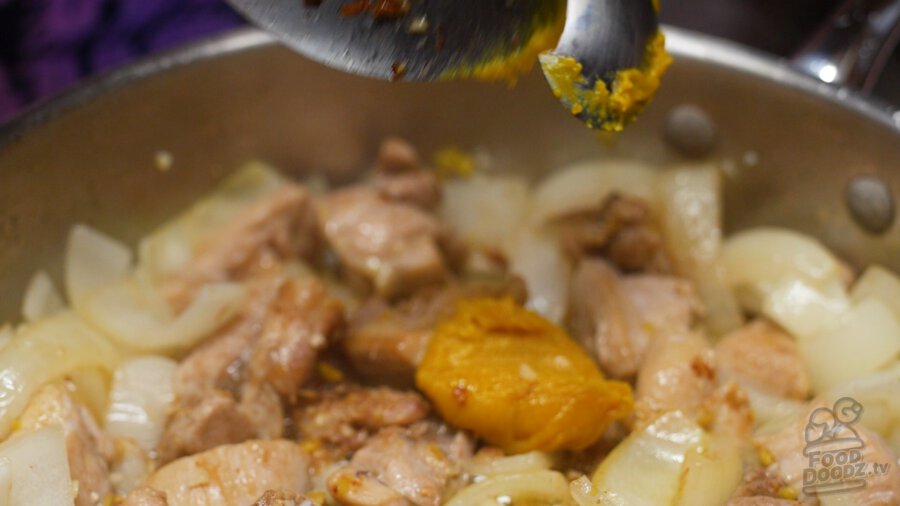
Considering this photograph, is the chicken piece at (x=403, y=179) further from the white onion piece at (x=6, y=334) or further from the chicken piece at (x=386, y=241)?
the white onion piece at (x=6, y=334)

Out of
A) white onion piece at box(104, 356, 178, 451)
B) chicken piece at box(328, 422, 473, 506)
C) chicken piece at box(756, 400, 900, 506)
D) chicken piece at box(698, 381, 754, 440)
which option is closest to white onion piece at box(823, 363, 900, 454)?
chicken piece at box(756, 400, 900, 506)

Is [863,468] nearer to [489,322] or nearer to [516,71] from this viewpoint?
[489,322]

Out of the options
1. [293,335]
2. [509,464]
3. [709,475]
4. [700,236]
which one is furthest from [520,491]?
[700,236]

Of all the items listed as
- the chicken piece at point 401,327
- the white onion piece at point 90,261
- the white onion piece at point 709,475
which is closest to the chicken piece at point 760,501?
the white onion piece at point 709,475

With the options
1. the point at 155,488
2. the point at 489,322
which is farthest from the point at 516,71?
the point at 155,488

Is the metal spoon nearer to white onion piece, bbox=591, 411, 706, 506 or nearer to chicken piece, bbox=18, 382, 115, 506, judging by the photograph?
white onion piece, bbox=591, 411, 706, 506

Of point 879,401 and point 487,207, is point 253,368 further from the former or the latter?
point 879,401
